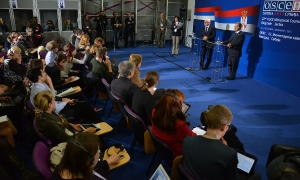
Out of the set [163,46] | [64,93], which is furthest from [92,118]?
[163,46]

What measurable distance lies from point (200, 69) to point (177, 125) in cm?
599

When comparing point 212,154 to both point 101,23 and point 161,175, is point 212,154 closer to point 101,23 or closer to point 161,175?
point 161,175

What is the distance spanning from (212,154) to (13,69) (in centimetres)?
399

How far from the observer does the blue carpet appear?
3449mm

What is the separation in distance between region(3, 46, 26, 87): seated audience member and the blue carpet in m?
1.63

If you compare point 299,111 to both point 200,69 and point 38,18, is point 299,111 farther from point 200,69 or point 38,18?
point 38,18

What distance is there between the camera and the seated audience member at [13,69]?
4.33 m

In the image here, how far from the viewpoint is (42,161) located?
73.6 inches

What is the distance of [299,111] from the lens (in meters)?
5.00

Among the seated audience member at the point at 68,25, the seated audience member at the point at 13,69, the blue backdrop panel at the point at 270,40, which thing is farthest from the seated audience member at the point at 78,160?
the seated audience member at the point at 68,25

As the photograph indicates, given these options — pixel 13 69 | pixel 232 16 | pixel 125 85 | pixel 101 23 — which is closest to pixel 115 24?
pixel 101 23

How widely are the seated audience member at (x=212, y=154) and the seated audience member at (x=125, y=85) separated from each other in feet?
5.50

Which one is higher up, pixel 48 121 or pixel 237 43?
pixel 237 43

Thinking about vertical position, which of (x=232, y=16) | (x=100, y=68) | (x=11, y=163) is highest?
(x=232, y=16)
